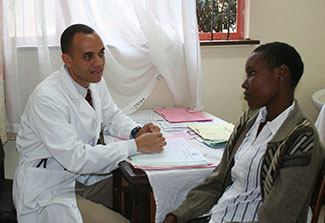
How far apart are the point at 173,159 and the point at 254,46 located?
1539mm

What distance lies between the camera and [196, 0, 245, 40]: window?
8.77ft

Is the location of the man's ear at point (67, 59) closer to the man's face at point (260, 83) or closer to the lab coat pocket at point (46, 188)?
the lab coat pocket at point (46, 188)

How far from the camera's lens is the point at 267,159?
115 centimetres

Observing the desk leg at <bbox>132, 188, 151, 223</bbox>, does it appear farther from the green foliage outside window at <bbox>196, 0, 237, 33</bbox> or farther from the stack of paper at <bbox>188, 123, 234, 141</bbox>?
the green foliage outside window at <bbox>196, 0, 237, 33</bbox>

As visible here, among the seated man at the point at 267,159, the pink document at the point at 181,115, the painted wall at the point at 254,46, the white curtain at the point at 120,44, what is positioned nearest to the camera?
the seated man at the point at 267,159

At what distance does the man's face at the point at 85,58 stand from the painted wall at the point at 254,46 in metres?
0.92

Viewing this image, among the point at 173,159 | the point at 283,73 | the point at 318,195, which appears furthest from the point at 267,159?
the point at 173,159

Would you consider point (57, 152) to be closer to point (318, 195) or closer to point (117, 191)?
point (117, 191)

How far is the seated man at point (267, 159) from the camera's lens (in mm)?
1057

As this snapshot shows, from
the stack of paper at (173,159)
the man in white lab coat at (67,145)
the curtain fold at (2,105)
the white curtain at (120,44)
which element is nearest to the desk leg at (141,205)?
the stack of paper at (173,159)

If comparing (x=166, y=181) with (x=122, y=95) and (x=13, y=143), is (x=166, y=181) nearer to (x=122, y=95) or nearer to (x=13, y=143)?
(x=122, y=95)

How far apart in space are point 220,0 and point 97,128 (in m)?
1.49

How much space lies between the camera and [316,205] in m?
1.12

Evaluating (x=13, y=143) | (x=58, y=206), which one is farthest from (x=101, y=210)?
(x=13, y=143)
